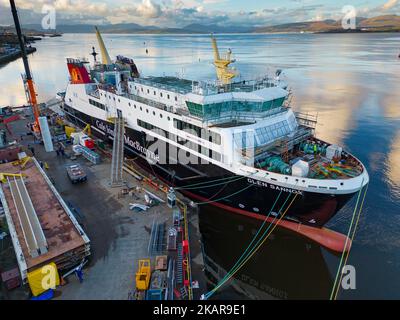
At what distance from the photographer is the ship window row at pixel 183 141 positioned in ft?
64.7

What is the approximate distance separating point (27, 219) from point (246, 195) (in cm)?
1413

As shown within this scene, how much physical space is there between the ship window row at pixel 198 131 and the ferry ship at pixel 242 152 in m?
0.07

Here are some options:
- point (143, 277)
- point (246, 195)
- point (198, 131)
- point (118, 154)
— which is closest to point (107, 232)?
point (143, 277)

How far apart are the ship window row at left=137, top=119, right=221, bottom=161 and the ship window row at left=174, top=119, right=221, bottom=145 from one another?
2.53 ft

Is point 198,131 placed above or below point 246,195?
above

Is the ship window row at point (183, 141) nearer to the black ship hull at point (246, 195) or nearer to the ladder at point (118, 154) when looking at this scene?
the black ship hull at point (246, 195)

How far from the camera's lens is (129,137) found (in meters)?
28.0

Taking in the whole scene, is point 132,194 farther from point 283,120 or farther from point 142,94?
point 283,120

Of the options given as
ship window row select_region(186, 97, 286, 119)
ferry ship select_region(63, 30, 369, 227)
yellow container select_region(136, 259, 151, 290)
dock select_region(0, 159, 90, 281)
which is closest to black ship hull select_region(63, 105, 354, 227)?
ferry ship select_region(63, 30, 369, 227)

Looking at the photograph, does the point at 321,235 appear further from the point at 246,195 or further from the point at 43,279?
the point at 43,279

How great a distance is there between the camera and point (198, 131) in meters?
20.4

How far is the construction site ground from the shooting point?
13.3 m

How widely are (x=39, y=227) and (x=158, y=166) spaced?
36.3 feet
